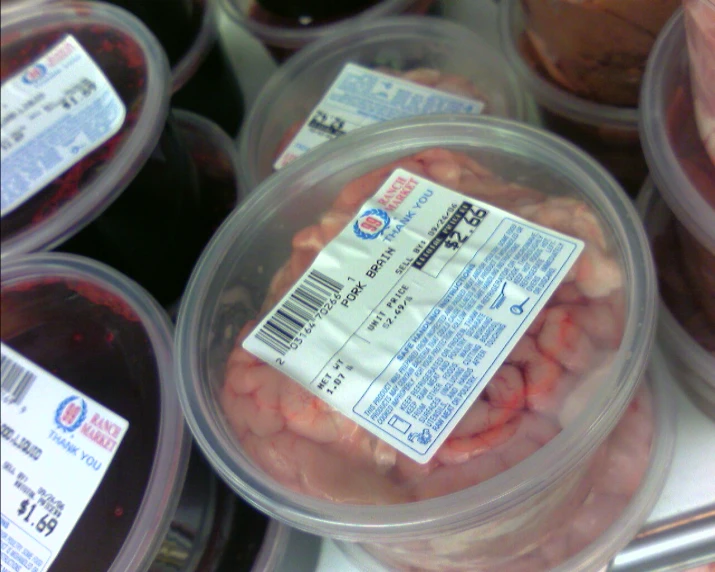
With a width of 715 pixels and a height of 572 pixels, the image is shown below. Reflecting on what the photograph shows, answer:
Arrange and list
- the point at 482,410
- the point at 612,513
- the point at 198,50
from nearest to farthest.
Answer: the point at 482,410
the point at 612,513
the point at 198,50

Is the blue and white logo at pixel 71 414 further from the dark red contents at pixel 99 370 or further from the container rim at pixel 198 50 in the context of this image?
the container rim at pixel 198 50

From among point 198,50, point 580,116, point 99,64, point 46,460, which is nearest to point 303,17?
point 198,50

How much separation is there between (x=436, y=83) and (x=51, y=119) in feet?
1.41

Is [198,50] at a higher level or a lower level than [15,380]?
higher

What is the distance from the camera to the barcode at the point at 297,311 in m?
0.50

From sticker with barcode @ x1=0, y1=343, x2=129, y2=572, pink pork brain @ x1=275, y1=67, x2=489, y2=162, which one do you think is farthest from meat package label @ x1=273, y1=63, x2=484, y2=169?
sticker with barcode @ x1=0, y1=343, x2=129, y2=572

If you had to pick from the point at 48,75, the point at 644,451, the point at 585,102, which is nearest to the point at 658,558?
the point at 644,451

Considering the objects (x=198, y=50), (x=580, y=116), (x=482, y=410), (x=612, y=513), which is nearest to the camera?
(x=482, y=410)

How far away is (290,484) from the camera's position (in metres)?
0.47

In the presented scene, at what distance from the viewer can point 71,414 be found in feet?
1.93

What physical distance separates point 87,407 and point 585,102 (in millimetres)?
566

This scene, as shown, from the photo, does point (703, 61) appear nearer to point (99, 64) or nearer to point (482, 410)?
point (482, 410)

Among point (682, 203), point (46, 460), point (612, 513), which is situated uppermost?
point (682, 203)

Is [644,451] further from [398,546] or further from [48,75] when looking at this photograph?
[48,75]
